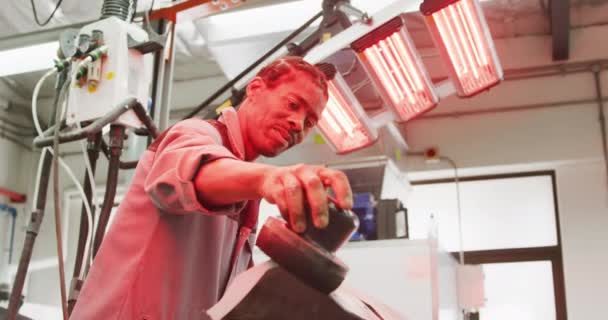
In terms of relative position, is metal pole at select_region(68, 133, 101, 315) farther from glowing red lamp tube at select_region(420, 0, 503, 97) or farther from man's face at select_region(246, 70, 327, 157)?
glowing red lamp tube at select_region(420, 0, 503, 97)

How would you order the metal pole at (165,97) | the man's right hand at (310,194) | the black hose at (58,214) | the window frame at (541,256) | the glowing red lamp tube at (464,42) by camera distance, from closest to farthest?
1. the man's right hand at (310,194)
2. the black hose at (58,214)
3. the metal pole at (165,97)
4. the glowing red lamp tube at (464,42)
5. the window frame at (541,256)

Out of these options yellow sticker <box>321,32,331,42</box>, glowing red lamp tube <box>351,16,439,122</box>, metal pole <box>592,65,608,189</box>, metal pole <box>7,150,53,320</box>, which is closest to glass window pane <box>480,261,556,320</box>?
metal pole <box>592,65,608,189</box>

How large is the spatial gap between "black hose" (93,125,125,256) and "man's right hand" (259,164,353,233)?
111 centimetres

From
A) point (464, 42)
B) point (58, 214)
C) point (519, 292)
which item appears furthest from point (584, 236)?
point (58, 214)

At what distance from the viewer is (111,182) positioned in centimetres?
170

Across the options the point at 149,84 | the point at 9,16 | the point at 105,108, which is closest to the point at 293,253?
the point at 105,108

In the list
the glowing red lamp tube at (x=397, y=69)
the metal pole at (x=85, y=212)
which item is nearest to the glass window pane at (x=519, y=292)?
the glowing red lamp tube at (x=397, y=69)

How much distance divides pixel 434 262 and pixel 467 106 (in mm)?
2400

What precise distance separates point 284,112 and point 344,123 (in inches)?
69.4

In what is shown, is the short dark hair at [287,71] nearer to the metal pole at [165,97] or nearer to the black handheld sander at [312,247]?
the black handheld sander at [312,247]

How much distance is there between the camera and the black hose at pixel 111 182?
1.68 metres

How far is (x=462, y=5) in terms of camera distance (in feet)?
7.32

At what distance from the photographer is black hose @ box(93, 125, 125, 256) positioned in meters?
1.68

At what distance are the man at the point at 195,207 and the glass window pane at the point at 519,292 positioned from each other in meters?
3.76
